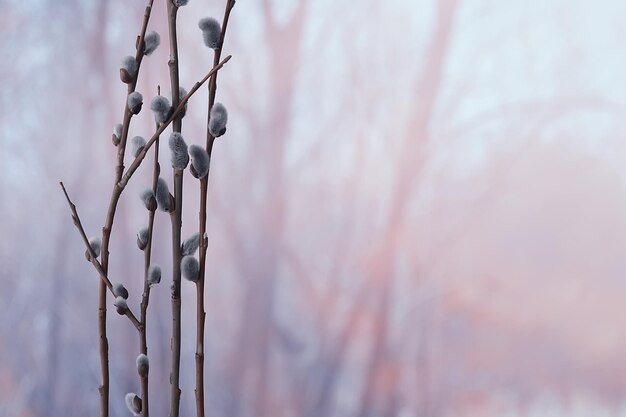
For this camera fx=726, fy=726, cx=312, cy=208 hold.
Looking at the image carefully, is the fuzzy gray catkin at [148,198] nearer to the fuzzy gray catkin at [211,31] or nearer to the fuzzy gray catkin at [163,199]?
the fuzzy gray catkin at [163,199]

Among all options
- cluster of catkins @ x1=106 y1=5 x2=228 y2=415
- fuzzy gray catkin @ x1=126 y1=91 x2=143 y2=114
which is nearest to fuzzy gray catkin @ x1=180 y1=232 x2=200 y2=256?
cluster of catkins @ x1=106 y1=5 x2=228 y2=415

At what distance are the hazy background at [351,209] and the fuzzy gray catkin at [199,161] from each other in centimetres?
76

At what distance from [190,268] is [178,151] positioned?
0.08m

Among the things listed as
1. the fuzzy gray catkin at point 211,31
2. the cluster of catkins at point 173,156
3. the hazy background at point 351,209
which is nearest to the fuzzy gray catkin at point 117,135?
the cluster of catkins at point 173,156

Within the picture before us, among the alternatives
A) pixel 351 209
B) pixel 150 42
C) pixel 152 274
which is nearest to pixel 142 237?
pixel 152 274

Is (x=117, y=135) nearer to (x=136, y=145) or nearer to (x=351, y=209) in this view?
(x=136, y=145)

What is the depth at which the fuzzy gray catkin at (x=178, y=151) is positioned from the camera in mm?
507

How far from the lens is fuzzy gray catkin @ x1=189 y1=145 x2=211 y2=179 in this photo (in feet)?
1.62

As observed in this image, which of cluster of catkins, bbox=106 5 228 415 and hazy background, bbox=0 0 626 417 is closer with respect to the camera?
cluster of catkins, bbox=106 5 228 415

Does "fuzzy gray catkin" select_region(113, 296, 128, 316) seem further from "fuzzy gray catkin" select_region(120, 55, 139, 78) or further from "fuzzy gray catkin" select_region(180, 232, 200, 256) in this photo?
"fuzzy gray catkin" select_region(120, 55, 139, 78)

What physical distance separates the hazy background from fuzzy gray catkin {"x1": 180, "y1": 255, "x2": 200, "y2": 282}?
0.75 meters

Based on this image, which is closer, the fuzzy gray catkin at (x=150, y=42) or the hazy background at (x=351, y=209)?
the fuzzy gray catkin at (x=150, y=42)

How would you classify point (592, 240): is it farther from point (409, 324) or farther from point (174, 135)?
point (174, 135)

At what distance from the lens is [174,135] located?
0.51 m
